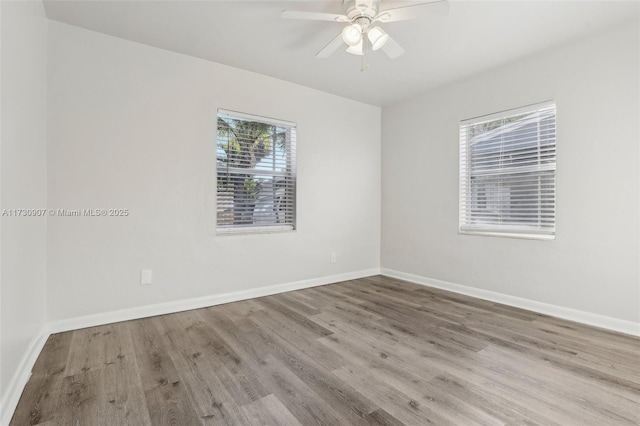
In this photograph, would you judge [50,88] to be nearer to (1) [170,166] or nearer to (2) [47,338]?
(1) [170,166]

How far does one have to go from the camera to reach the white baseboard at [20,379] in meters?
1.40

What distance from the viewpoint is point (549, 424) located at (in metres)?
1.39

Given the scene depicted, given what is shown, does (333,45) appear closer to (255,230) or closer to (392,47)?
(392,47)

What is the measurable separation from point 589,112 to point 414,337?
96.1 inches

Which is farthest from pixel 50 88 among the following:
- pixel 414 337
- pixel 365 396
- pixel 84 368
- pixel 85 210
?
pixel 414 337

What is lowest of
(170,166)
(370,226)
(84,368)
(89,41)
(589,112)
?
(84,368)

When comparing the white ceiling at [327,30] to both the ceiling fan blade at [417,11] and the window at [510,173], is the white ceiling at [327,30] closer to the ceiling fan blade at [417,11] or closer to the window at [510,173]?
the ceiling fan blade at [417,11]

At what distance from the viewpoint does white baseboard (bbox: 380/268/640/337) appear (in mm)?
2463

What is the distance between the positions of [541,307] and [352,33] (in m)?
2.96

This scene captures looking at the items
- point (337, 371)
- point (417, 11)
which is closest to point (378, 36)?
point (417, 11)

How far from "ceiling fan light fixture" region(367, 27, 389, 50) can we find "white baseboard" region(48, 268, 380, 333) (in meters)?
2.63

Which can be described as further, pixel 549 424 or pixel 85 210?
pixel 85 210

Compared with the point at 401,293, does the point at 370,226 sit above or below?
above

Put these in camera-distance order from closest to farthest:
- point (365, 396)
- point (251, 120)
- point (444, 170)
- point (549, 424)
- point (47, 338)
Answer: point (549, 424), point (365, 396), point (47, 338), point (251, 120), point (444, 170)
